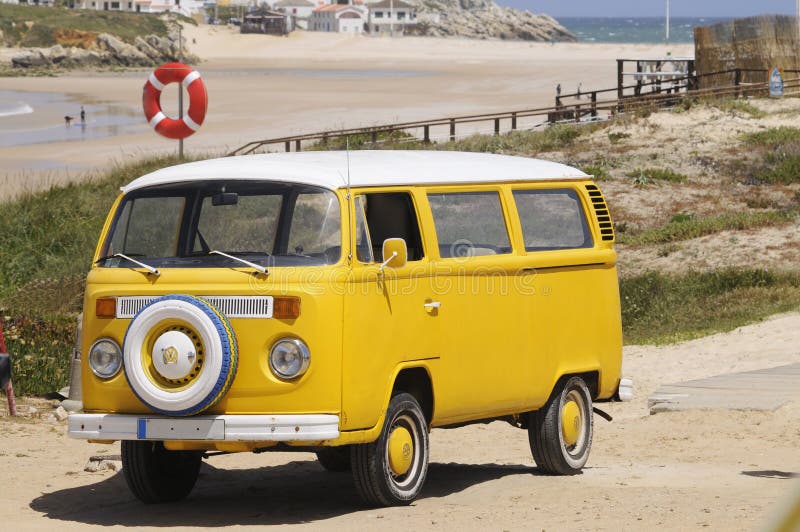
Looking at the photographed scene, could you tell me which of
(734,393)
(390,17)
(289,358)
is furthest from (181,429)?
(390,17)

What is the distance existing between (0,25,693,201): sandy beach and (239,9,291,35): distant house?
2.44 m

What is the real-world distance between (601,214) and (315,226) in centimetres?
307

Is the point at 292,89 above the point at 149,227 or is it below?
above

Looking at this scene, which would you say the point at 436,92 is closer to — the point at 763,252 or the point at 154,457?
the point at 763,252

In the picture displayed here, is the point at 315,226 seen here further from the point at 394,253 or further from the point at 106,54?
the point at 106,54

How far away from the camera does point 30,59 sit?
105 m

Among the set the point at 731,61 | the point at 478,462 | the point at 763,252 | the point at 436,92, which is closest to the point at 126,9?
the point at 436,92

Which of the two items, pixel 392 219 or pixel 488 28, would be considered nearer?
pixel 392 219

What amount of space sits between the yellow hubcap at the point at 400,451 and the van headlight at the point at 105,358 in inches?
67.8

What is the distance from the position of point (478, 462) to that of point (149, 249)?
3.93 metres

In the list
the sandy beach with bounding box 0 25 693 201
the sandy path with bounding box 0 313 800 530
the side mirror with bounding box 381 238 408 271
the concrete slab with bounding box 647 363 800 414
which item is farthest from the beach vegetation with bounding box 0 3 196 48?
the side mirror with bounding box 381 238 408 271

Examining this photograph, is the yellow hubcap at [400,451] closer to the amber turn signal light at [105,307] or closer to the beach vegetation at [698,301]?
the amber turn signal light at [105,307]

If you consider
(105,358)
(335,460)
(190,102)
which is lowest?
(335,460)

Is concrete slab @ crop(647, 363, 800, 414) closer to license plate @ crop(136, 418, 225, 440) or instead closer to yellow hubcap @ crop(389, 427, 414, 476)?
yellow hubcap @ crop(389, 427, 414, 476)
